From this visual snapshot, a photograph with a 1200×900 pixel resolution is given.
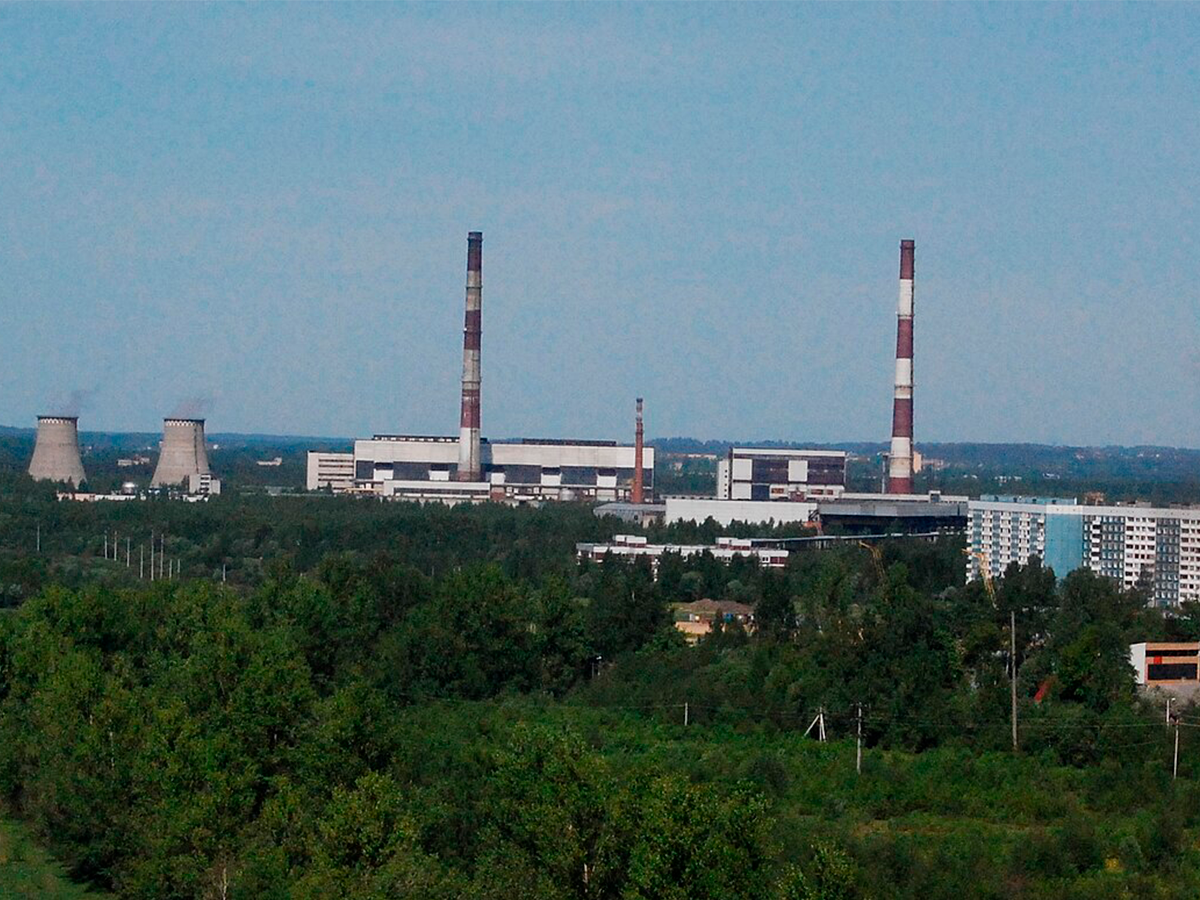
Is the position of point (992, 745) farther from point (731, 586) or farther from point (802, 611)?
point (731, 586)

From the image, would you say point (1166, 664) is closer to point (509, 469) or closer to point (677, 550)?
point (677, 550)

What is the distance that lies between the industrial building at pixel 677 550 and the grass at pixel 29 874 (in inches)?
930

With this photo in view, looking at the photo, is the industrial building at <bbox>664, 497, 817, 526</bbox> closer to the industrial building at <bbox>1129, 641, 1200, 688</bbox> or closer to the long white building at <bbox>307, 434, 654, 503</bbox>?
the long white building at <bbox>307, 434, 654, 503</bbox>

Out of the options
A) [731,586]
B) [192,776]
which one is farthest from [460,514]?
[192,776]

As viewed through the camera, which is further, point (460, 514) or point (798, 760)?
point (460, 514)

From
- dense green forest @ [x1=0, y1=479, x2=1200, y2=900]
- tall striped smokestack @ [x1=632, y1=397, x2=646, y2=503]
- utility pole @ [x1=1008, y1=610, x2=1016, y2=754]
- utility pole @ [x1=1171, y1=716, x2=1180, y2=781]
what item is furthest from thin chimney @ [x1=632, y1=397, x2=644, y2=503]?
utility pole @ [x1=1171, y1=716, x2=1180, y2=781]

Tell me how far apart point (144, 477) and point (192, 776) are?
65647 millimetres

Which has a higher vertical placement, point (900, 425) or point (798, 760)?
point (900, 425)

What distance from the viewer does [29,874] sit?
16.8m

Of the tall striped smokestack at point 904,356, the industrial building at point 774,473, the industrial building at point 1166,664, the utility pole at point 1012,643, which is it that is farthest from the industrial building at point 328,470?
the industrial building at point 1166,664

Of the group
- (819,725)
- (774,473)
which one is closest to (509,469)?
(774,473)

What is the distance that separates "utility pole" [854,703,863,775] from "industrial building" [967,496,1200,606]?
17083mm

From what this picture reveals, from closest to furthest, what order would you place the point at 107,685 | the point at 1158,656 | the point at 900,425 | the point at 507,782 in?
the point at 507,782, the point at 107,685, the point at 1158,656, the point at 900,425

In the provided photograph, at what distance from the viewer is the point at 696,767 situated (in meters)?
19.0
